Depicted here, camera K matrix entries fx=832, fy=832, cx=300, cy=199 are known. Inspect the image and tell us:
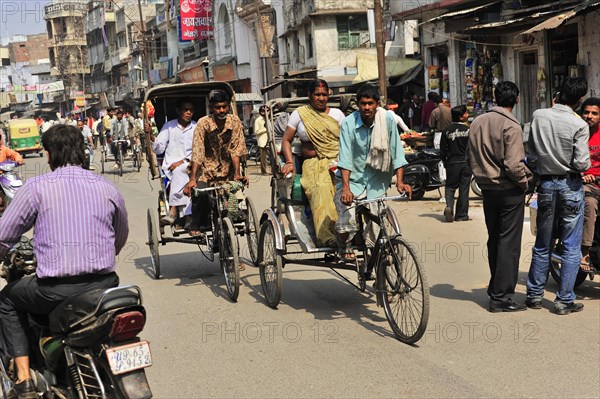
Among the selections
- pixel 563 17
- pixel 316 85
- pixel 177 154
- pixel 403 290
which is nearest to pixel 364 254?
pixel 403 290

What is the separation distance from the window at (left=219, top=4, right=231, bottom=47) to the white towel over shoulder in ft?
138

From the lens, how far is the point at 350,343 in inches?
245

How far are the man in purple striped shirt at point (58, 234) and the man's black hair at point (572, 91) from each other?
4.13 metres

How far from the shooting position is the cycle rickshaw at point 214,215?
8.02m

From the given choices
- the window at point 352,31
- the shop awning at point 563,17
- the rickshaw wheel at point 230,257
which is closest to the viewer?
the rickshaw wheel at point 230,257

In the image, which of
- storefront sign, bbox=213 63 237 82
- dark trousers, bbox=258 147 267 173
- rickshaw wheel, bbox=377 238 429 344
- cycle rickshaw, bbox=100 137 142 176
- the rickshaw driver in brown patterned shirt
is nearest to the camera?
rickshaw wheel, bbox=377 238 429 344

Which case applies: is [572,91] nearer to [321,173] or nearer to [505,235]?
[505,235]

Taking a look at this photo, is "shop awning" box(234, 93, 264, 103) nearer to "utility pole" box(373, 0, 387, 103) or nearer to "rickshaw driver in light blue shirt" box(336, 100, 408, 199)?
"utility pole" box(373, 0, 387, 103)

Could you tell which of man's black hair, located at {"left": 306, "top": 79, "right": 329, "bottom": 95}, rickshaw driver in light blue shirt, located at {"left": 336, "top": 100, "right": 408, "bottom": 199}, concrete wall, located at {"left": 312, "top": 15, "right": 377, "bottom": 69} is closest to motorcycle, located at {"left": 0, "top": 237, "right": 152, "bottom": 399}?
rickshaw driver in light blue shirt, located at {"left": 336, "top": 100, "right": 408, "bottom": 199}

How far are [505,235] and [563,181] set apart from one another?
0.65 meters

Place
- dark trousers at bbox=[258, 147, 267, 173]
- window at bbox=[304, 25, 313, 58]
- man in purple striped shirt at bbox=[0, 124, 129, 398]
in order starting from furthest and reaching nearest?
window at bbox=[304, 25, 313, 58]
dark trousers at bbox=[258, 147, 267, 173]
man in purple striped shirt at bbox=[0, 124, 129, 398]

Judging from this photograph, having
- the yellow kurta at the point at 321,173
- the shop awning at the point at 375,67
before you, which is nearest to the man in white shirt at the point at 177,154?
the yellow kurta at the point at 321,173

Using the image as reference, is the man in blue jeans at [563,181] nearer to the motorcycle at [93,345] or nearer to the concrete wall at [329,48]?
the motorcycle at [93,345]

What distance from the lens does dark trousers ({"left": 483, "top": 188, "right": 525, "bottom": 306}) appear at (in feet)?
22.8
